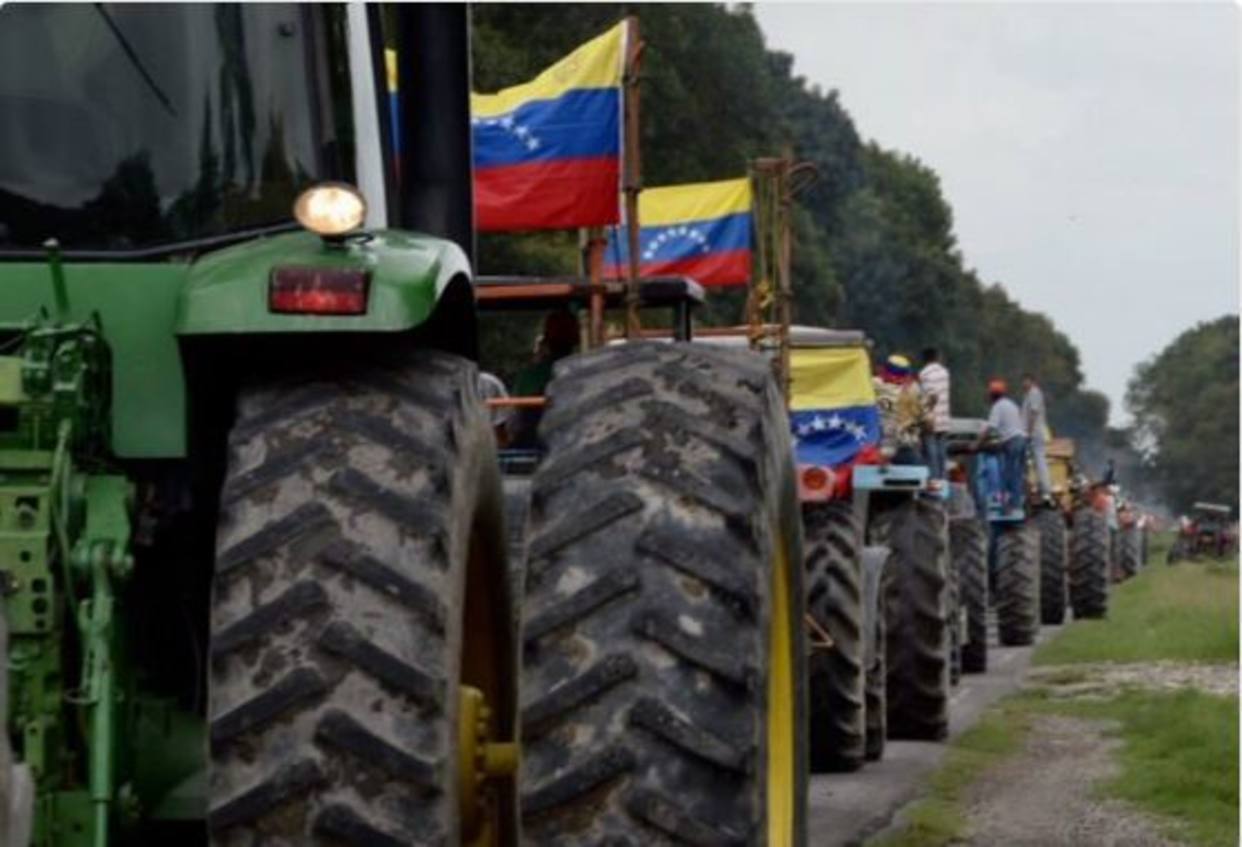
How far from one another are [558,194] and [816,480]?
2.00 m

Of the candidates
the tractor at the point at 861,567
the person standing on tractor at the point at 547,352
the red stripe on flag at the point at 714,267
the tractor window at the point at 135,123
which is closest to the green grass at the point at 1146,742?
the tractor at the point at 861,567

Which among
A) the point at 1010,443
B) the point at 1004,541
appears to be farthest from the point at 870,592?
the point at 1010,443

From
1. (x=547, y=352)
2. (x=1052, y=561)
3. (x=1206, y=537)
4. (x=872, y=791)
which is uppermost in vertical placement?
(x=547, y=352)

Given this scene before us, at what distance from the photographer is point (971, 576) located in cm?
2320

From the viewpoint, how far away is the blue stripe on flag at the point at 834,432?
17.5 meters

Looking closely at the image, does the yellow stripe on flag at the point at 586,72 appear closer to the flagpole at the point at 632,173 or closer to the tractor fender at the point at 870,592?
the flagpole at the point at 632,173

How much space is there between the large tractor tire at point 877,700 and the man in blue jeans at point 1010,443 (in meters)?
13.0

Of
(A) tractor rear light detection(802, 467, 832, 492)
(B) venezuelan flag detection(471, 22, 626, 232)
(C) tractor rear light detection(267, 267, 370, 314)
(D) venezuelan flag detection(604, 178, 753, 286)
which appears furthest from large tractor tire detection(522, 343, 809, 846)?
(D) venezuelan flag detection(604, 178, 753, 286)

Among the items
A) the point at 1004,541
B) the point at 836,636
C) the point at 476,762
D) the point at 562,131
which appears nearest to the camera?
the point at 476,762

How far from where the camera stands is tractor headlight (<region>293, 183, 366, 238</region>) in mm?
5875

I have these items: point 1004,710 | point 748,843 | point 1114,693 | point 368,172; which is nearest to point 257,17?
point 368,172

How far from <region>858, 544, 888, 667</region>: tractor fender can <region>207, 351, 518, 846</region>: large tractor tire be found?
29.7 feet

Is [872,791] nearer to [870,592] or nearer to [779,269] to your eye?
[870,592]

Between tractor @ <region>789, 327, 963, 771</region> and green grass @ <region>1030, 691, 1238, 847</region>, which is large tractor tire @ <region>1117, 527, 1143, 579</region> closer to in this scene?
green grass @ <region>1030, 691, 1238, 847</region>
